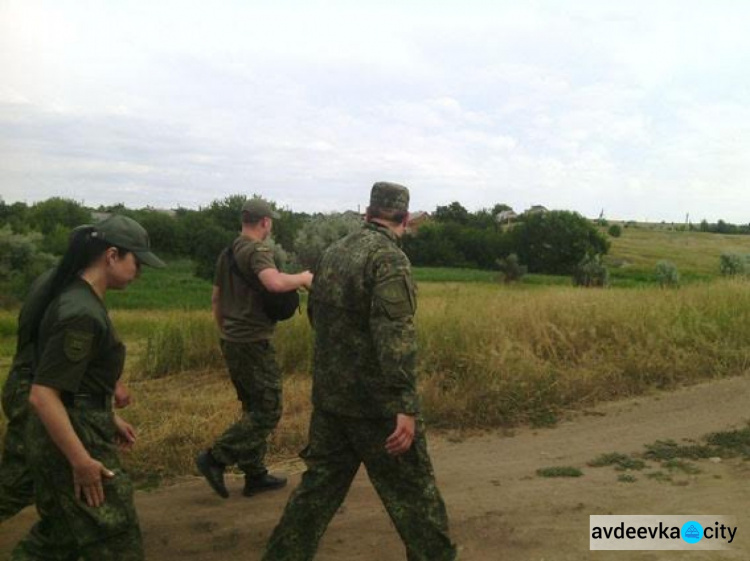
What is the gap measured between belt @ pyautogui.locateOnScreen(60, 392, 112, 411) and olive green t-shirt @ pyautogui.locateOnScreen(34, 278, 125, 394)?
0.02 metres

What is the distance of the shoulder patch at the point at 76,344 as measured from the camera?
2.76m

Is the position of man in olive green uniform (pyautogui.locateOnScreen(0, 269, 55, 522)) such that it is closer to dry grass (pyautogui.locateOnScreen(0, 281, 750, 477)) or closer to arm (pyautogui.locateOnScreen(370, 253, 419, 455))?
arm (pyautogui.locateOnScreen(370, 253, 419, 455))

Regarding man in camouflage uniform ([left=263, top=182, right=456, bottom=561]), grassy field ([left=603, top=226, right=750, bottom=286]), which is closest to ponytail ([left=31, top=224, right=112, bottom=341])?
man in camouflage uniform ([left=263, top=182, right=456, bottom=561])

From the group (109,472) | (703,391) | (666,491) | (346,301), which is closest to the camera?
(109,472)

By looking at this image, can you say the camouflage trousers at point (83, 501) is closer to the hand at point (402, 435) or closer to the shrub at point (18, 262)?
the hand at point (402, 435)

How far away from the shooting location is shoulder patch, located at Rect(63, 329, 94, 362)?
2760mm

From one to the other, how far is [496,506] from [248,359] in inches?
70.3

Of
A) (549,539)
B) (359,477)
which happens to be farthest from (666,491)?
(359,477)

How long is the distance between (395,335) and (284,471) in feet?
9.17

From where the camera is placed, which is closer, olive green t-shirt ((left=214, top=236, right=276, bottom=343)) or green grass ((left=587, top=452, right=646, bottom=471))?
olive green t-shirt ((left=214, top=236, right=276, bottom=343))

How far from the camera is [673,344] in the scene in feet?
28.7

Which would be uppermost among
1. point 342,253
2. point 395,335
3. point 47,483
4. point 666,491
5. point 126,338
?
point 342,253

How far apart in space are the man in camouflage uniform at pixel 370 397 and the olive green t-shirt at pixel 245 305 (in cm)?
122

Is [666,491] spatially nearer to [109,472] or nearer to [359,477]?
[359,477]
